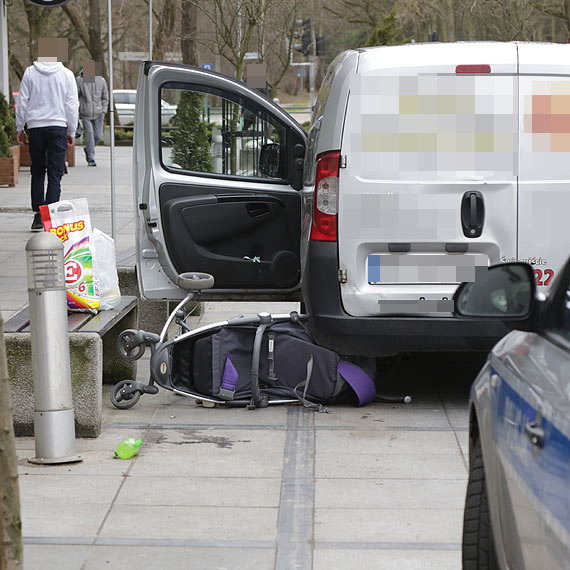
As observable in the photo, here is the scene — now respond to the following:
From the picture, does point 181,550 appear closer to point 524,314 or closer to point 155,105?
point 524,314

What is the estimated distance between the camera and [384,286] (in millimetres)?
6172

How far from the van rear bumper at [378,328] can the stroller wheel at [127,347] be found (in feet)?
3.76

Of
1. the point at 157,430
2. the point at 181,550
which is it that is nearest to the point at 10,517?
the point at 181,550

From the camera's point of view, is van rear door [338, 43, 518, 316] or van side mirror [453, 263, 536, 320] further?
van rear door [338, 43, 518, 316]

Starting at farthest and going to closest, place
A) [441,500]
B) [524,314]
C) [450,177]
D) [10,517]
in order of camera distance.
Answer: [450,177] < [441,500] < [10,517] < [524,314]

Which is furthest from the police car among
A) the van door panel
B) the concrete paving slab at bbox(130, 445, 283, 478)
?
the van door panel

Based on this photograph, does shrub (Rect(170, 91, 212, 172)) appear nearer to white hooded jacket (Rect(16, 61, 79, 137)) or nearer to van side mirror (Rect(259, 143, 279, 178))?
van side mirror (Rect(259, 143, 279, 178))

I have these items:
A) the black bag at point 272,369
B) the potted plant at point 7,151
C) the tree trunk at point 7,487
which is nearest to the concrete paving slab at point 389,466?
the black bag at point 272,369

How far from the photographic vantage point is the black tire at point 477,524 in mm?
3541

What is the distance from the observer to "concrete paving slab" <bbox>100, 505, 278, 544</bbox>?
4480 mm

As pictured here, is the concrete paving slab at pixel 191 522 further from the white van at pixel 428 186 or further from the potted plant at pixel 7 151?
the potted plant at pixel 7 151

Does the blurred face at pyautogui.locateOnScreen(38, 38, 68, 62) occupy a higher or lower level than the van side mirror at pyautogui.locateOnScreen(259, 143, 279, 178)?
higher

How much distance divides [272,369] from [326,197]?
3.45 feet

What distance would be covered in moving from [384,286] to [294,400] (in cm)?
87
